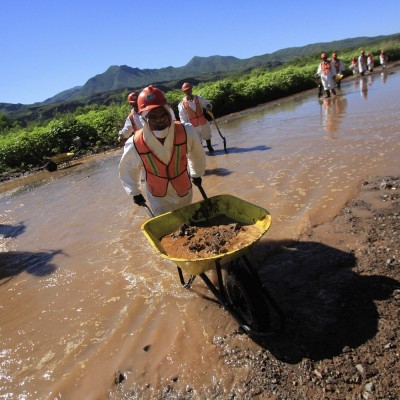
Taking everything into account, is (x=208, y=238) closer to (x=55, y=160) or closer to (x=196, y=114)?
(x=196, y=114)

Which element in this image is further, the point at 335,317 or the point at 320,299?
the point at 320,299

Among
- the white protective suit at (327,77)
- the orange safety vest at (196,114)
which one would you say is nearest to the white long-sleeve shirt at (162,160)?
the orange safety vest at (196,114)

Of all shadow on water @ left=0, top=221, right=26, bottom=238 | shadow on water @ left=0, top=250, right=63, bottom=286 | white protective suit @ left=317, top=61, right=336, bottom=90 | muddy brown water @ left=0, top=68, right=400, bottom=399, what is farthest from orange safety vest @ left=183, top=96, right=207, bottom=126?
white protective suit @ left=317, top=61, right=336, bottom=90

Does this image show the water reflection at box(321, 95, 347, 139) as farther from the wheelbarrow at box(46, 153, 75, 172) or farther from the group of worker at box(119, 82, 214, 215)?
the wheelbarrow at box(46, 153, 75, 172)

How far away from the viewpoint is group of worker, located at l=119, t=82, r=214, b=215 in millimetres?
3449

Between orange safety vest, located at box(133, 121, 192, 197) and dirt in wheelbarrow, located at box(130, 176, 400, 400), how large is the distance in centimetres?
129

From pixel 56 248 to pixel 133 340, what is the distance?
10.5 ft

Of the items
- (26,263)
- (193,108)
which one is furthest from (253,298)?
(193,108)

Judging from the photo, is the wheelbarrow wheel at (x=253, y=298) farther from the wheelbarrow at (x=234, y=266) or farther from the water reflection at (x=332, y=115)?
the water reflection at (x=332, y=115)

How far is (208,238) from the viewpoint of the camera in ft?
10.8

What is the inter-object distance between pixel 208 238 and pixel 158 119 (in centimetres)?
117

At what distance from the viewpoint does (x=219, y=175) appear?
843cm

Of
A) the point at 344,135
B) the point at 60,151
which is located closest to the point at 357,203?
the point at 344,135

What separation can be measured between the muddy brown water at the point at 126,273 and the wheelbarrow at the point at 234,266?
0.25 meters
